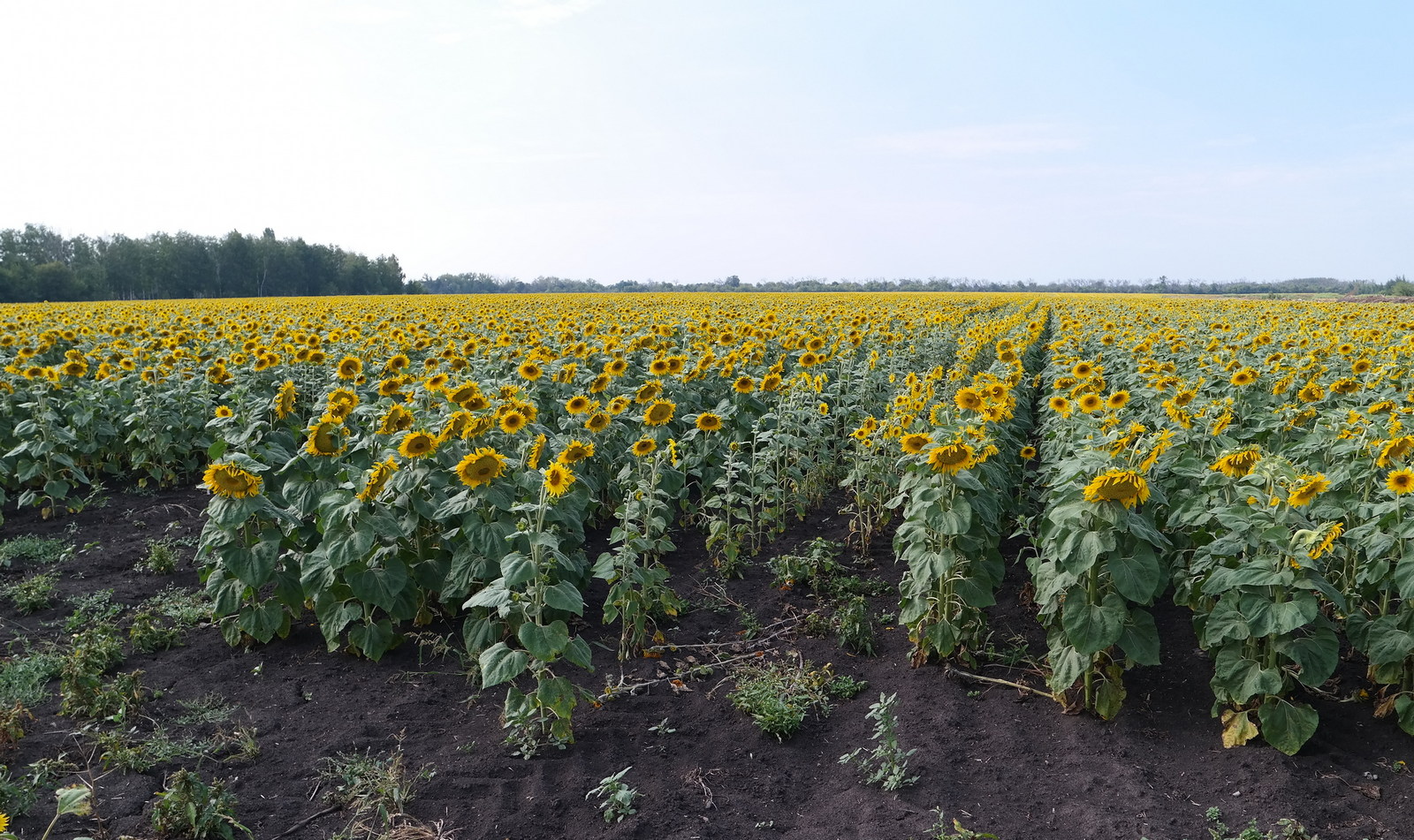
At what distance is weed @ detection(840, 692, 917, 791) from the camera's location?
3584mm

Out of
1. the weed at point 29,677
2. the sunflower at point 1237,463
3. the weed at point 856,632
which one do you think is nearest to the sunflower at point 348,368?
the weed at point 29,677

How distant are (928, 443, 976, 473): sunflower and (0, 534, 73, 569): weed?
6.45m

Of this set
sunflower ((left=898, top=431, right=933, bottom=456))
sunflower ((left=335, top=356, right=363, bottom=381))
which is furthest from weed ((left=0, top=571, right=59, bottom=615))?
sunflower ((left=898, top=431, right=933, bottom=456))

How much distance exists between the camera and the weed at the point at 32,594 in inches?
210

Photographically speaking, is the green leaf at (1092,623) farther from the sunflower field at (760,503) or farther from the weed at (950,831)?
the weed at (950,831)

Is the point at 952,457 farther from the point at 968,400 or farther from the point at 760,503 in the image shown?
the point at 760,503

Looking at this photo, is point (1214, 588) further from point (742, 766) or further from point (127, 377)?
point (127, 377)

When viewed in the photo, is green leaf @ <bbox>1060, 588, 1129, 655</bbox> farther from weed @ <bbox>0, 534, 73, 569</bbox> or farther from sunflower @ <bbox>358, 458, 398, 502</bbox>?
weed @ <bbox>0, 534, 73, 569</bbox>

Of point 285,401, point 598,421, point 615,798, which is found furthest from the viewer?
point 285,401

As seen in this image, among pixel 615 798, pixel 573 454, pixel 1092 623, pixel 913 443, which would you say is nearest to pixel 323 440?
pixel 573 454

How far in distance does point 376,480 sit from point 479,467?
21.4 inches

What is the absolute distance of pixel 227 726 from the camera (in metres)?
4.01

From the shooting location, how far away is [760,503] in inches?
294

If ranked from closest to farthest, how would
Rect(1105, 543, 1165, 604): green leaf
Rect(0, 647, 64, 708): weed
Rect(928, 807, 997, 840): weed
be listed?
Rect(928, 807, 997, 840): weed < Rect(1105, 543, 1165, 604): green leaf < Rect(0, 647, 64, 708): weed
